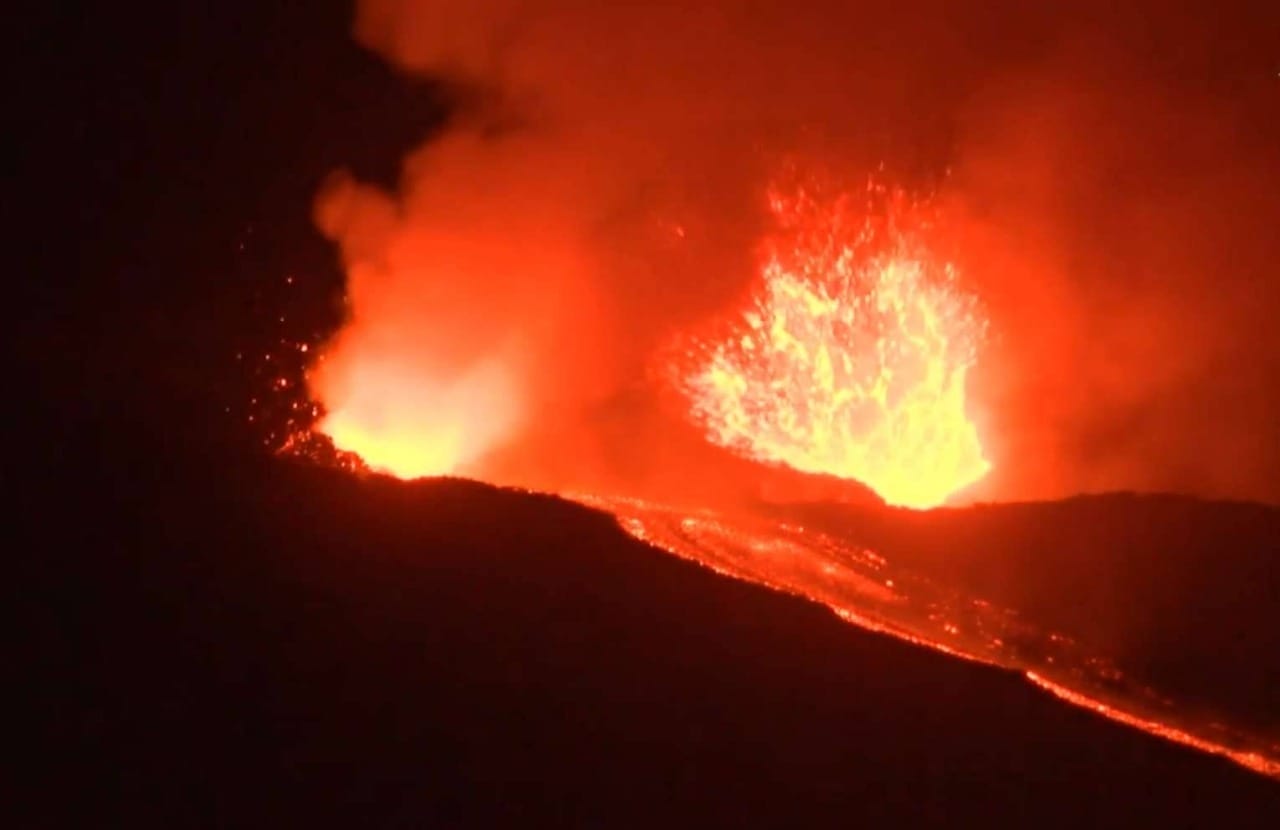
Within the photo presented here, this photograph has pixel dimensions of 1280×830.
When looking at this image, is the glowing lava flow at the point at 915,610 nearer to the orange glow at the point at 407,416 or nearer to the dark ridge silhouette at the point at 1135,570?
the dark ridge silhouette at the point at 1135,570

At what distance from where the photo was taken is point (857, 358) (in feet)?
76.5

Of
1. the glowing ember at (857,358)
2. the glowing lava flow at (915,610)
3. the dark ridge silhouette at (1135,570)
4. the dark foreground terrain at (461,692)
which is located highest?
the glowing ember at (857,358)

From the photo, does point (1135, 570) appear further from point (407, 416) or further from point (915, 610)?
point (407, 416)

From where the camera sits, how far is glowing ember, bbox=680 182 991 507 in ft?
74.8

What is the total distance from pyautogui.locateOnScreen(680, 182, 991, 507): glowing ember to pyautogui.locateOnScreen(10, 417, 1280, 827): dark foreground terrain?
38.8 feet

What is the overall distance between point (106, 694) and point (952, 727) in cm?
454

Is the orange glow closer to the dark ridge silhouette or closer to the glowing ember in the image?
the dark ridge silhouette

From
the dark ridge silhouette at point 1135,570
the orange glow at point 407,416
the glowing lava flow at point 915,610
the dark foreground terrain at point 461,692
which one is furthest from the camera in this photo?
the orange glow at point 407,416

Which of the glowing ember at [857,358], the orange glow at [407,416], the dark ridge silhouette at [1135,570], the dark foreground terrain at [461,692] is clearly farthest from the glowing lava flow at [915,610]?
the glowing ember at [857,358]

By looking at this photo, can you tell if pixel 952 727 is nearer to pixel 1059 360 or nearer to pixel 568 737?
pixel 568 737

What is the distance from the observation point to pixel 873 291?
77.5 feet

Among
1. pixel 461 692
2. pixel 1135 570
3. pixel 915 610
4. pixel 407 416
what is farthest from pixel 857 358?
pixel 461 692

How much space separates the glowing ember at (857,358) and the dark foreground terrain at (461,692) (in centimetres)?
1184

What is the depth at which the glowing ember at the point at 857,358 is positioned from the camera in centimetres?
2281
